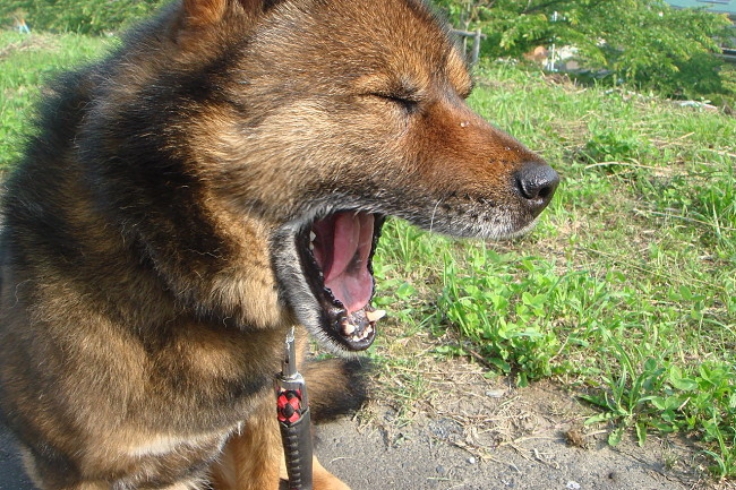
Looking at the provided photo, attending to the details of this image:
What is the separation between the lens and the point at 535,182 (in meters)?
2.06

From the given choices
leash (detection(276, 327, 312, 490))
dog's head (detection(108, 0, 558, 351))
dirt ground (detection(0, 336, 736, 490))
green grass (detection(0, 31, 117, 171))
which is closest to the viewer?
dog's head (detection(108, 0, 558, 351))

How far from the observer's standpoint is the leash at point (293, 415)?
2223 millimetres

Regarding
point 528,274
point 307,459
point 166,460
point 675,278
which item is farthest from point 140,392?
point 675,278

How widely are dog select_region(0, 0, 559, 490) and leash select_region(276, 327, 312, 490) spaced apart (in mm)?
80

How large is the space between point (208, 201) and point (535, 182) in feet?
3.04

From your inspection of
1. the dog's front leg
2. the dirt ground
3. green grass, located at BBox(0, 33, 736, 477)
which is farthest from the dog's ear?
the dirt ground

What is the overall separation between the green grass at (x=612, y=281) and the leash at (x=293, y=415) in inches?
31.1

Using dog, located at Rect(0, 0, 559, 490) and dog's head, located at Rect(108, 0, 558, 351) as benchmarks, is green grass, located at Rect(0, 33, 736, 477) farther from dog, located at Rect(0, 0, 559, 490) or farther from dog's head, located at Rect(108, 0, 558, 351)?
dog's head, located at Rect(108, 0, 558, 351)

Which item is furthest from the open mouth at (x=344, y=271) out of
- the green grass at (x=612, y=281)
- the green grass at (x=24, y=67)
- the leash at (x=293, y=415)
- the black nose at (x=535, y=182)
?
the green grass at (x=24, y=67)

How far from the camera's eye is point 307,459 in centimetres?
230

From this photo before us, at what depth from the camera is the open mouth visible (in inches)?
83.4

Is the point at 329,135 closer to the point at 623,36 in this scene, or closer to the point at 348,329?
the point at 348,329

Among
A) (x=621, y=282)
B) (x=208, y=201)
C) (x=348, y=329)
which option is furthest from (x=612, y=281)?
(x=208, y=201)

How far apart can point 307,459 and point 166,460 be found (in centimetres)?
44
